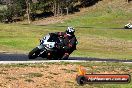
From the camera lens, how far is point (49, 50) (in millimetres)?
24562

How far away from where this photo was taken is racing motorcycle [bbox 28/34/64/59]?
80.0 ft

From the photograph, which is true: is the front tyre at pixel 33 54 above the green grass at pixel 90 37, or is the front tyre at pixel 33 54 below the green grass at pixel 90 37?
above

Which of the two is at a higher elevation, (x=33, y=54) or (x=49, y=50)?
(x=49, y=50)

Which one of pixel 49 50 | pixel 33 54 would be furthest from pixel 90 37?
pixel 33 54

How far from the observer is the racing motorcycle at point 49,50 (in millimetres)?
24391

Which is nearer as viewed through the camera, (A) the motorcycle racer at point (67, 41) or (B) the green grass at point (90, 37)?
(A) the motorcycle racer at point (67, 41)

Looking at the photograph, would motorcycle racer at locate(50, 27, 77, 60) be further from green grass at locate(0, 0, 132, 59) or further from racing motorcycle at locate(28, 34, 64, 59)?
green grass at locate(0, 0, 132, 59)

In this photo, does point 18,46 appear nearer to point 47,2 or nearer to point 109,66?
→ point 109,66

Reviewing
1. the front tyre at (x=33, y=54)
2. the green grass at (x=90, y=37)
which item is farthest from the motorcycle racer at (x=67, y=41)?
the green grass at (x=90, y=37)

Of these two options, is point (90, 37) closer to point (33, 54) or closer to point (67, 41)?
point (67, 41)

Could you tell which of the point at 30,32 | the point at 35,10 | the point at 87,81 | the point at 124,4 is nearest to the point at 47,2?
the point at 35,10

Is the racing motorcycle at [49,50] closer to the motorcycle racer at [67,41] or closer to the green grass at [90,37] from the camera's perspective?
the motorcycle racer at [67,41]

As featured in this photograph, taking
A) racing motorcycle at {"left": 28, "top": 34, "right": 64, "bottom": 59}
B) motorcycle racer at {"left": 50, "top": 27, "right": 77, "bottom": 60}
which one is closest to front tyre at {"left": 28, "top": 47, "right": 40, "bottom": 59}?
racing motorcycle at {"left": 28, "top": 34, "right": 64, "bottom": 59}

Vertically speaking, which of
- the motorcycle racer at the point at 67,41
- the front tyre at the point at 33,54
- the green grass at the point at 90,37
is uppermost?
the motorcycle racer at the point at 67,41
